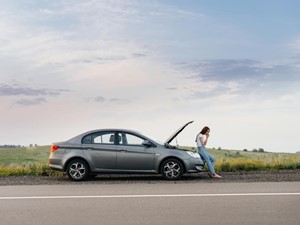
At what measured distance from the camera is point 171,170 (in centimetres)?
1766

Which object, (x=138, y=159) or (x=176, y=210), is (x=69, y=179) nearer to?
(x=138, y=159)

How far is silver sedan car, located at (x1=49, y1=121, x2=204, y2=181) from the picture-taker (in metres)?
17.7

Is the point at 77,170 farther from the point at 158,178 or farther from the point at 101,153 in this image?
the point at 158,178

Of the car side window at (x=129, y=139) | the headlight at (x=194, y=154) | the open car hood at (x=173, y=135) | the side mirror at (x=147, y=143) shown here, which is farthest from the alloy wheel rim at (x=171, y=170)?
the car side window at (x=129, y=139)

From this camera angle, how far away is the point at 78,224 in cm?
952

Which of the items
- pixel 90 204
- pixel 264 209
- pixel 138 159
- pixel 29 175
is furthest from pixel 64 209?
pixel 29 175

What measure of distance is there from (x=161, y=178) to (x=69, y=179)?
292cm

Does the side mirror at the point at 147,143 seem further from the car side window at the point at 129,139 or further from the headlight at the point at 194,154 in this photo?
the headlight at the point at 194,154

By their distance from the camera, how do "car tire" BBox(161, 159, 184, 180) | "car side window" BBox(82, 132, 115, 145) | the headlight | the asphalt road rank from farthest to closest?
"car side window" BBox(82, 132, 115, 145), the headlight, "car tire" BBox(161, 159, 184, 180), the asphalt road

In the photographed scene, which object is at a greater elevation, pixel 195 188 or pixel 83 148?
pixel 83 148

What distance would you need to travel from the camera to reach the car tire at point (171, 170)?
1762 centimetres

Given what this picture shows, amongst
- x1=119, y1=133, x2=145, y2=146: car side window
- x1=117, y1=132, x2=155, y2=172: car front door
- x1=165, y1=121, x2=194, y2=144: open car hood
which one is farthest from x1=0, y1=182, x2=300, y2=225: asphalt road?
x1=165, y1=121, x2=194, y2=144: open car hood

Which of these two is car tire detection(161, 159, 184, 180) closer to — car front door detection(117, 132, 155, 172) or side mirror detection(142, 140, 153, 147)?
car front door detection(117, 132, 155, 172)

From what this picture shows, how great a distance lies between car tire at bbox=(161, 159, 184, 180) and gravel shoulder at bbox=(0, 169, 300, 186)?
0.64 feet
